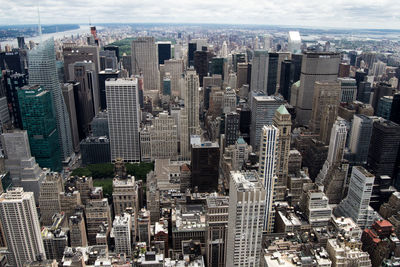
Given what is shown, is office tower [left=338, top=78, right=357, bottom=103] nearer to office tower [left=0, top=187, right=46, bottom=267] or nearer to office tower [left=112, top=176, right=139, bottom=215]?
office tower [left=112, top=176, right=139, bottom=215]

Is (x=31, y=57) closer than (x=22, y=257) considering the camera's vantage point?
No

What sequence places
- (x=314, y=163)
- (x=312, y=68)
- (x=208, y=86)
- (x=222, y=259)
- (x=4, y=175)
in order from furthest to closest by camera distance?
(x=208, y=86) → (x=312, y=68) → (x=314, y=163) → (x=4, y=175) → (x=222, y=259)

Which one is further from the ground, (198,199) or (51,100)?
(51,100)

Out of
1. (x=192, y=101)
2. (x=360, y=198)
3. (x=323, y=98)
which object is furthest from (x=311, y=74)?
(x=360, y=198)

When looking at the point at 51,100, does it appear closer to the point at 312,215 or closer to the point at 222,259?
the point at 222,259

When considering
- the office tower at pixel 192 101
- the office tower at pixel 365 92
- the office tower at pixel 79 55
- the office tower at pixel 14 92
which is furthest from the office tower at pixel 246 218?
the office tower at pixel 79 55

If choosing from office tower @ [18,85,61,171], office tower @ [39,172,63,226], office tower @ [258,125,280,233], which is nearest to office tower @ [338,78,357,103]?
office tower @ [258,125,280,233]

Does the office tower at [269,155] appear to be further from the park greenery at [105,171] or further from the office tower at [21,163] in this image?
the office tower at [21,163]

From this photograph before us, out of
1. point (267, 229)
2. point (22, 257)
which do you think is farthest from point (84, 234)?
point (267, 229)
